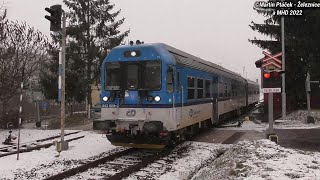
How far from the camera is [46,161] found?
420 inches

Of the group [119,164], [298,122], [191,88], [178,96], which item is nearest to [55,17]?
[178,96]

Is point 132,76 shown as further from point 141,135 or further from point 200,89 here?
point 200,89

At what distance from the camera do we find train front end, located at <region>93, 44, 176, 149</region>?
1140 cm

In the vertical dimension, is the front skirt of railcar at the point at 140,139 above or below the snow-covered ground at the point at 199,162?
above

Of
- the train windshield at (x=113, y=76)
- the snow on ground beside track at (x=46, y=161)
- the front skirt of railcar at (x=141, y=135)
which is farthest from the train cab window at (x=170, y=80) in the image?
the snow on ground beside track at (x=46, y=161)

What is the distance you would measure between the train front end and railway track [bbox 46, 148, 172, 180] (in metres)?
0.44

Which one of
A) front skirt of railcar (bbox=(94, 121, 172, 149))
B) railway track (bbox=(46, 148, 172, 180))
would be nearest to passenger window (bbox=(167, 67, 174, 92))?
front skirt of railcar (bbox=(94, 121, 172, 149))

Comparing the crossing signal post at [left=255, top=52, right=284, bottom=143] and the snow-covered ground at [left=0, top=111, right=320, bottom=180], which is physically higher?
the crossing signal post at [left=255, top=52, right=284, bottom=143]

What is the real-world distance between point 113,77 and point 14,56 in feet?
35.3

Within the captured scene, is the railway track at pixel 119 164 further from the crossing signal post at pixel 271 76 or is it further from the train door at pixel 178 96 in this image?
the crossing signal post at pixel 271 76

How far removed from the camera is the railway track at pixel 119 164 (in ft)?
29.6

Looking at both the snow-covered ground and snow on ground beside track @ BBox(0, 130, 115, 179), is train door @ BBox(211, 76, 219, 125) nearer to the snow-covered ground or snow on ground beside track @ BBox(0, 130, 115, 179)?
the snow-covered ground

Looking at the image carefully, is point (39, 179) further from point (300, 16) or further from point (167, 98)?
point (300, 16)

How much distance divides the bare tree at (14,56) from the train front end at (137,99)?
300 inches
